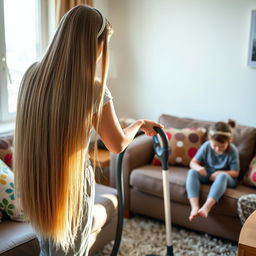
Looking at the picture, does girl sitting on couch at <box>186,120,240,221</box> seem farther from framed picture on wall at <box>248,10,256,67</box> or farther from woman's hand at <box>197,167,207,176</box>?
framed picture on wall at <box>248,10,256,67</box>

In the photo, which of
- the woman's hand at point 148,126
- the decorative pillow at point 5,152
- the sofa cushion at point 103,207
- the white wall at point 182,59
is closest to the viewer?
the woman's hand at point 148,126

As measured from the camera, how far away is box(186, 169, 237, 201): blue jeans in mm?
2626

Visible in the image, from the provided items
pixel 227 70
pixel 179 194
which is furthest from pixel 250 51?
pixel 179 194

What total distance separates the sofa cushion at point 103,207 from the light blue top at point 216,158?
2.69 ft

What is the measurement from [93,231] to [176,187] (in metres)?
0.80

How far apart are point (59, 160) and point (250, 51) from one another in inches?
93.5

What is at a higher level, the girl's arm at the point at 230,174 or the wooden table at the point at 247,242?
the wooden table at the point at 247,242

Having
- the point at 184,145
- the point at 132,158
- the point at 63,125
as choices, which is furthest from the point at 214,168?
the point at 63,125

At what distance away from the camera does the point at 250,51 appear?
3221mm

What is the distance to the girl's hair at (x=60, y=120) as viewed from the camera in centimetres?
134

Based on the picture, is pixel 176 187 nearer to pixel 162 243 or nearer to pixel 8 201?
pixel 162 243

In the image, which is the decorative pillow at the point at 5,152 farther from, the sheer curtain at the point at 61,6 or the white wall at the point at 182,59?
the white wall at the point at 182,59

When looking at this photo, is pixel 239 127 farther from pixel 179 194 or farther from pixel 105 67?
pixel 105 67

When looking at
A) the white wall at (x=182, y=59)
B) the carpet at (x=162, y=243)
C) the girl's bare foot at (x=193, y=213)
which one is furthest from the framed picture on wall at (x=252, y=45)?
the carpet at (x=162, y=243)
